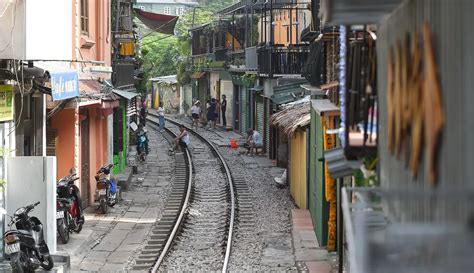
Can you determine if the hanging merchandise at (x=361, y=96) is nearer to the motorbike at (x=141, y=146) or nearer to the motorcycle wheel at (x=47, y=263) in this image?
the motorcycle wheel at (x=47, y=263)

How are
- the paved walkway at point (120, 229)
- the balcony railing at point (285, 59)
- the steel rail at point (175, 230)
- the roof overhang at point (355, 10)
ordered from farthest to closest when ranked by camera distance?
the balcony railing at point (285, 59) → the paved walkway at point (120, 229) → the steel rail at point (175, 230) → the roof overhang at point (355, 10)

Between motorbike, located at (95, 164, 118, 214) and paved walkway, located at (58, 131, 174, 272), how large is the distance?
20 centimetres

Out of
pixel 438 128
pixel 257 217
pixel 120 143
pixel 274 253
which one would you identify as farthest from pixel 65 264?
pixel 120 143

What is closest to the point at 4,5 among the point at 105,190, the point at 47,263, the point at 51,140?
the point at 47,263

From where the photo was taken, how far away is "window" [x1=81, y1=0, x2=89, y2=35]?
69.4 feet

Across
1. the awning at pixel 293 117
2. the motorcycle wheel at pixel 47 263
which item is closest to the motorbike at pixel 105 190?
the awning at pixel 293 117

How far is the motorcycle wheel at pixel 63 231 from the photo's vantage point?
50.9 feet

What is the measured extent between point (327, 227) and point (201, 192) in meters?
8.65

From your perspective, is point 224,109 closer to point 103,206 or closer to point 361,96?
point 103,206

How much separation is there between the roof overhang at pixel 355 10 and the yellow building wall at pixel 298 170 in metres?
13.4

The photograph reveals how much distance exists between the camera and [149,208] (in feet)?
68.9

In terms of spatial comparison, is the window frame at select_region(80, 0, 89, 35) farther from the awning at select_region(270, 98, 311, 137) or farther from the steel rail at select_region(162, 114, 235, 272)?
the steel rail at select_region(162, 114, 235, 272)

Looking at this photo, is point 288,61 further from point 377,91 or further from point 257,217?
point 377,91

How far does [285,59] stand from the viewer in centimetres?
2742
